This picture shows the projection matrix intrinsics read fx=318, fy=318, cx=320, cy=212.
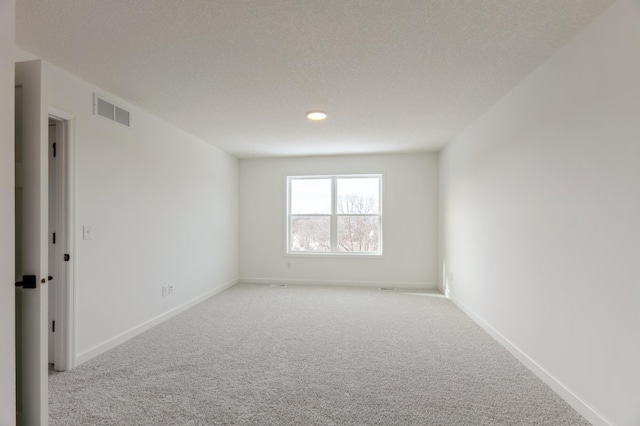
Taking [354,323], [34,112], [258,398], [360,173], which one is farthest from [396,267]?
[34,112]

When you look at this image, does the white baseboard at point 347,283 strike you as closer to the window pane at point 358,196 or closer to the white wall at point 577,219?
the window pane at point 358,196

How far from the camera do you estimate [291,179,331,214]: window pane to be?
5.93 m

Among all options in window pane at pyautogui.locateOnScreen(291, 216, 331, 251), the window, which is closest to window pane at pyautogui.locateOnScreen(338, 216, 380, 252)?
the window

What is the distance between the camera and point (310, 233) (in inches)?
235

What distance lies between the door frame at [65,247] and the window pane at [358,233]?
405 centimetres

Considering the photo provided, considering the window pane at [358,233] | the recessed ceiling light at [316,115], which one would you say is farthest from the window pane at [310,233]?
the recessed ceiling light at [316,115]

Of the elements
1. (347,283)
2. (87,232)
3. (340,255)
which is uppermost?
(87,232)

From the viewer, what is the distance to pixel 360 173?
18.7 ft

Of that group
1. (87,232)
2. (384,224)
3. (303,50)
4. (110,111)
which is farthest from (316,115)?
(384,224)

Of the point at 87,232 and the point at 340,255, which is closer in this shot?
the point at 87,232

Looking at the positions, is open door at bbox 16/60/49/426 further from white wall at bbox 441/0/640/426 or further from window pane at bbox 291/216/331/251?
window pane at bbox 291/216/331/251

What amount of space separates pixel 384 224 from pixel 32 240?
4833 mm

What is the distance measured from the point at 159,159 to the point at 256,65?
6.52 feet

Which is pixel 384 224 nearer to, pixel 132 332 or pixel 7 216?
pixel 132 332
